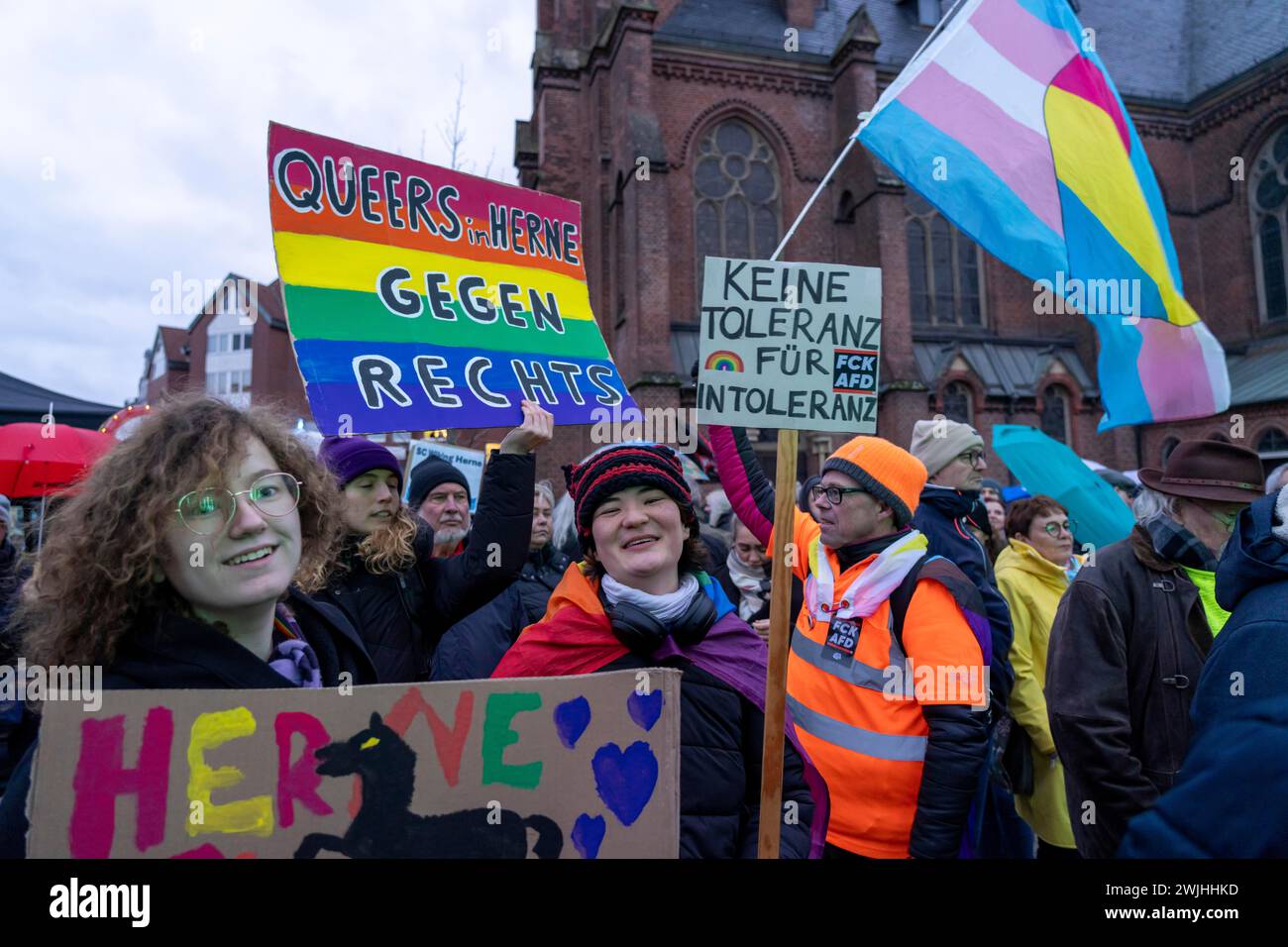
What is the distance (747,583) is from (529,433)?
221 centimetres

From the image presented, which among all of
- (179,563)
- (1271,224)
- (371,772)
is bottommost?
(371,772)

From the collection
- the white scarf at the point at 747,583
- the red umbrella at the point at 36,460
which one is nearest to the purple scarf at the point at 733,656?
the white scarf at the point at 747,583

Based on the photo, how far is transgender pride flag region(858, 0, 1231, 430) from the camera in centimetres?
401

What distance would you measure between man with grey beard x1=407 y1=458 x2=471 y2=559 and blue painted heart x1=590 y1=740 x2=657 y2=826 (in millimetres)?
2644

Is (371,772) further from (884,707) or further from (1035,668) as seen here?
(1035,668)

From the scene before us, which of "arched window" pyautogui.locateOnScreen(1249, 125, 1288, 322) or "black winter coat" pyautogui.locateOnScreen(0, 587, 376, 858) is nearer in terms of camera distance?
"black winter coat" pyautogui.locateOnScreen(0, 587, 376, 858)

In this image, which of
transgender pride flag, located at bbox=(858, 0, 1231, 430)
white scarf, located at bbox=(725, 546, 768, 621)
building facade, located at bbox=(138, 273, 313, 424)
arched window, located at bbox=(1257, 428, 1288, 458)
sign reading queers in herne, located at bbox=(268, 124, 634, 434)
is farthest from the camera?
building facade, located at bbox=(138, 273, 313, 424)

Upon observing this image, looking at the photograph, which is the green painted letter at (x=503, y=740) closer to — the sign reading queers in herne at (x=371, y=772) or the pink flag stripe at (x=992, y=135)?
the sign reading queers in herne at (x=371, y=772)

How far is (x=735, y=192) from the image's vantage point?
20750 millimetres

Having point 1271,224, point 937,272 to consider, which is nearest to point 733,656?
point 937,272

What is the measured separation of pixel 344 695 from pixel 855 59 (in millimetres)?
22262

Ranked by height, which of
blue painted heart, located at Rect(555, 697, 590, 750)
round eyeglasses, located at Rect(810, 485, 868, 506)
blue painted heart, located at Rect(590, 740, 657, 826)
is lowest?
blue painted heart, located at Rect(590, 740, 657, 826)

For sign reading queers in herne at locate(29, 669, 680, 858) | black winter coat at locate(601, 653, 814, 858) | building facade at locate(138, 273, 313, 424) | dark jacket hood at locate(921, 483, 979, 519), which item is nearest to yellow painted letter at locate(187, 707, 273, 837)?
sign reading queers in herne at locate(29, 669, 680, 858)

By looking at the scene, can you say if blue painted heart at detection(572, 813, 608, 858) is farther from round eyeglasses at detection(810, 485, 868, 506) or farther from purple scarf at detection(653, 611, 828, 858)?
round eyeglasses at detection(810, 485, 868, 506)
